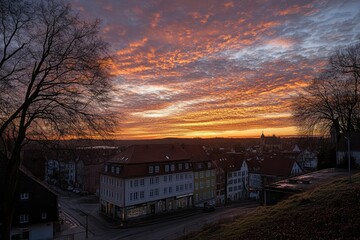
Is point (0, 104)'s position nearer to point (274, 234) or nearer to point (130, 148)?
point (274, 234)

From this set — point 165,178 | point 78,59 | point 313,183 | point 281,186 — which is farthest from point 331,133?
point 78,59

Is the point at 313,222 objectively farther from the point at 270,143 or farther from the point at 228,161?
the point at 270,143

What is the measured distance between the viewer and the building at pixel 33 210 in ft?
79.2

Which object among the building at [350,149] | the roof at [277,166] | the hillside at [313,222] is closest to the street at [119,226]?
the hillside at [313,222]

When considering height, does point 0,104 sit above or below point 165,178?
above

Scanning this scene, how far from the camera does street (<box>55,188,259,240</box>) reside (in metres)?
28.2

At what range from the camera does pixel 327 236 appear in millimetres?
7953

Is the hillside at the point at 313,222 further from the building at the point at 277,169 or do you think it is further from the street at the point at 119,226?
the building at the point at 277,169

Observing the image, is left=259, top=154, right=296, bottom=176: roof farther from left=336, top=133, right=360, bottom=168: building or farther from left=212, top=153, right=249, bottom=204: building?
left=336, top=133, right=360, bottom=168: building

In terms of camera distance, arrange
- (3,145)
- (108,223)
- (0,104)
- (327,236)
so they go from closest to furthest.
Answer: (327,236)
(0,104)
(3,145)
(108,223)

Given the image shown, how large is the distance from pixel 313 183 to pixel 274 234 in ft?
52.0

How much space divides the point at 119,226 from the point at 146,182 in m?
7.63

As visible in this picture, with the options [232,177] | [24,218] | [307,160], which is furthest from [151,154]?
[307,160]

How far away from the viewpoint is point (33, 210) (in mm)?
24906
